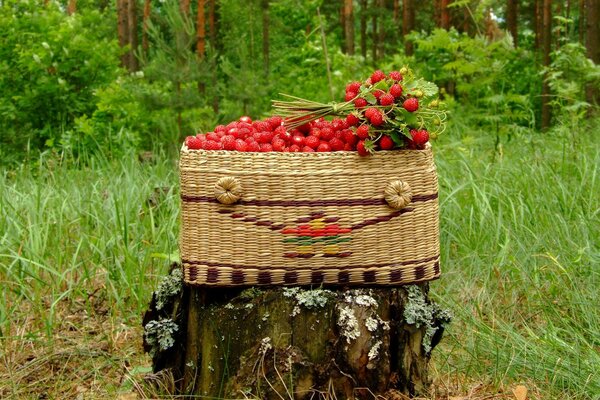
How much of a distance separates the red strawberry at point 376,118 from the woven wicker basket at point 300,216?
0.11 metres

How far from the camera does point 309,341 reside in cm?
260

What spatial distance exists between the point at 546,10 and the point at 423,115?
9.15 meters

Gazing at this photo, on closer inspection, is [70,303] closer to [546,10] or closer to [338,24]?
[546,10]

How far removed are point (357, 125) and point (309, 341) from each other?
71 centimetres

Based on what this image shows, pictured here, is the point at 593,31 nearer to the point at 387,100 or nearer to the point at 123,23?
the point at 387,100

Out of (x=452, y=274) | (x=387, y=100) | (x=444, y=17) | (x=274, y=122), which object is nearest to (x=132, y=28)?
(x=444, y=17)

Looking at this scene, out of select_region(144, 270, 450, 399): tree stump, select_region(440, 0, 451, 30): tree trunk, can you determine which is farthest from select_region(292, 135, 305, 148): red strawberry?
select_region(440, 0, 451, 30): tree trunk

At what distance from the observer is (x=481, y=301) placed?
3.59m

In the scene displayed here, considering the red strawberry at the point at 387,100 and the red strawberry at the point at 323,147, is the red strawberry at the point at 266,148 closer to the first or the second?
the red strawberry at the point at 323,147

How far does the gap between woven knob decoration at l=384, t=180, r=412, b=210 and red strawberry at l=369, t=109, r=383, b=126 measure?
0.20m

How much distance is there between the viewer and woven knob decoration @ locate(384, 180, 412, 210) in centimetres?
254

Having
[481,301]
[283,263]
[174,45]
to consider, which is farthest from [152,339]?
[174,45]

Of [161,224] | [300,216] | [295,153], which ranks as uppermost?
[295,153]

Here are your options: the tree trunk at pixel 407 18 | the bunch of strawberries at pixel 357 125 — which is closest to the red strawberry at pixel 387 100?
the bunch of strawberries at pixel 357 125
